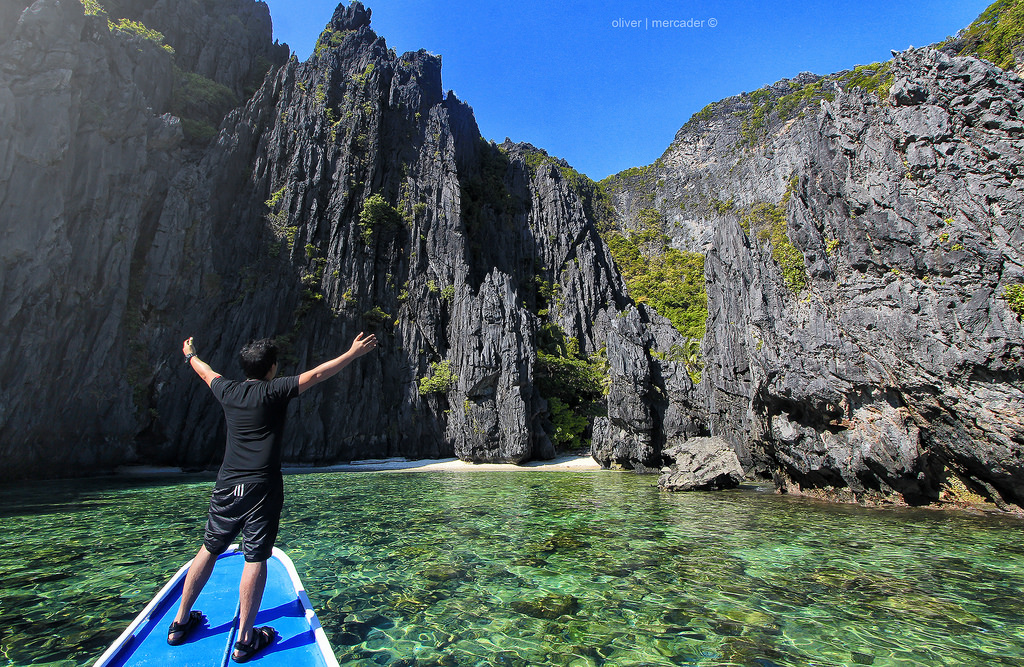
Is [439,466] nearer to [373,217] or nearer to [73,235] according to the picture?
[373,217]

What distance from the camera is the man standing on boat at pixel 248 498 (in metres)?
3.55

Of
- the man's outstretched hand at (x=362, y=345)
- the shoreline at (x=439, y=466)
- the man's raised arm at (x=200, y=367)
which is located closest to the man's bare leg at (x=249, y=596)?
the man's raised arm at (x=200, y=367)

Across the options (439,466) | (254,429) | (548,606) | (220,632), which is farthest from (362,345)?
(439,466)

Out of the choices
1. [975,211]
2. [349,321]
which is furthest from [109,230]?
[975,211]

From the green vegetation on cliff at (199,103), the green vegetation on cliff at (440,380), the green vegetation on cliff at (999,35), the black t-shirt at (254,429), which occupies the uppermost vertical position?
the green vegetation on cliff at (199,103)

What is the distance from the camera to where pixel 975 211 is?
38.3 ft

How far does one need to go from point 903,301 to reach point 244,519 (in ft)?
52.5

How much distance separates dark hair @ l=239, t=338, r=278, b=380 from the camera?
402 cm

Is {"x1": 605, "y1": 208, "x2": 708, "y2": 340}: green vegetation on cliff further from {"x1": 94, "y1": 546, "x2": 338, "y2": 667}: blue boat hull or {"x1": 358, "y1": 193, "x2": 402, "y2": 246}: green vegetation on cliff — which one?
{"x1": 94, "y1": 546, "x2": 338, "y2": 667}: blue boat hull

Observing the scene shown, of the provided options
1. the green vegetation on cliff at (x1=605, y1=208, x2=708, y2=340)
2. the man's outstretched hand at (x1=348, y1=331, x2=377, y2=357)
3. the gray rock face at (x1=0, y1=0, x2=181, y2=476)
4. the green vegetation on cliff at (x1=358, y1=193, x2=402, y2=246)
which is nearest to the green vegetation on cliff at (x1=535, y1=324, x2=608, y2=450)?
the green vegetation on cliff at (x1=605, y1=208, x2=708, y2=340)

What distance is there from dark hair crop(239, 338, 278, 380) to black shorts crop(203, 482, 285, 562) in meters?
0.95

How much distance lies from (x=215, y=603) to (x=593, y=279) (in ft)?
155

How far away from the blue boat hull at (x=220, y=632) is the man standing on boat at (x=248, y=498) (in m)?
0.12

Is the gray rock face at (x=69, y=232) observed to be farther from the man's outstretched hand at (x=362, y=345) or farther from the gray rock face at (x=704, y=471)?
the gray rock face at (x=704, y=471)
